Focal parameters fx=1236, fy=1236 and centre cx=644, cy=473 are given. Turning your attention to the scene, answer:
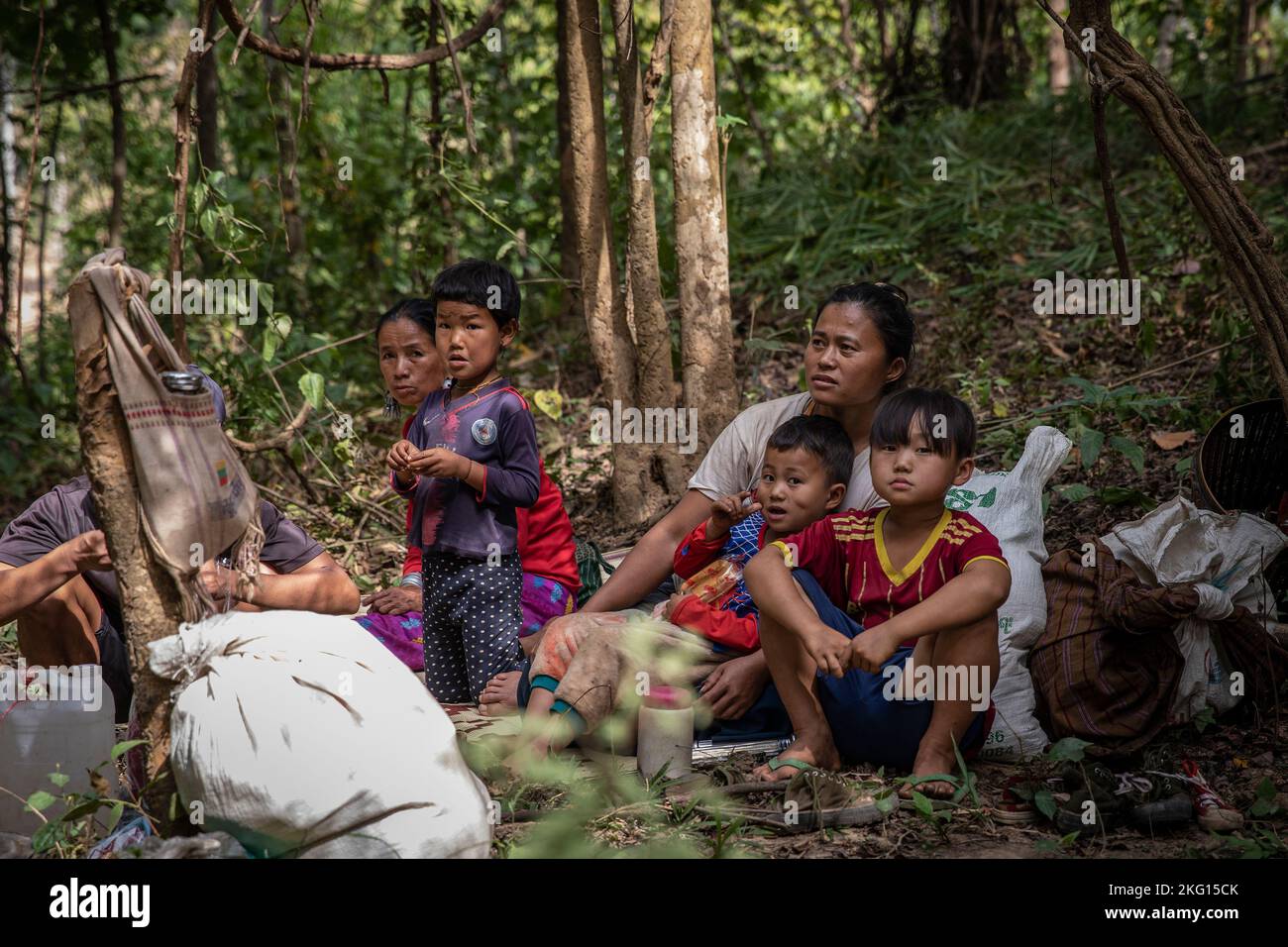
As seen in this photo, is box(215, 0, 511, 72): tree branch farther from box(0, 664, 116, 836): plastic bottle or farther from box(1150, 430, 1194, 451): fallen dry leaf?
box(1150, 430, 1194, 451): fallen dry leaf

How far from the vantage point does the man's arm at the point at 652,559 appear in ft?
11.4

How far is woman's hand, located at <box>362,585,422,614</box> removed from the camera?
382 centimetres

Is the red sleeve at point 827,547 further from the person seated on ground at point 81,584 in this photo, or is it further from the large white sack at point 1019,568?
the person seated on ground at point 81,584

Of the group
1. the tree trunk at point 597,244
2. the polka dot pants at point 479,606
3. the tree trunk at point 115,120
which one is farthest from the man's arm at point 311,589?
the tree trunk at point 115,120

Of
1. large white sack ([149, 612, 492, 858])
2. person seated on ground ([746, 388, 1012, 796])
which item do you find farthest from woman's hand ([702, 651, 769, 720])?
large white sack ([149, 612, 492, 858])

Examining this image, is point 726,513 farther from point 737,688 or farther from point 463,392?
point 463,392

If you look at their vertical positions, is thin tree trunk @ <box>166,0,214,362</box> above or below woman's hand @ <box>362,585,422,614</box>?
above

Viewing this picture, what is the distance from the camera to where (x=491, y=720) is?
10.9 feet

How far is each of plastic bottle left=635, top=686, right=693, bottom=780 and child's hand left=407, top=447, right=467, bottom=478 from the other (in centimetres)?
80

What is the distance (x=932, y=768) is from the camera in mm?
2809

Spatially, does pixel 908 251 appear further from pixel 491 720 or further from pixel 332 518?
pixel 491 720

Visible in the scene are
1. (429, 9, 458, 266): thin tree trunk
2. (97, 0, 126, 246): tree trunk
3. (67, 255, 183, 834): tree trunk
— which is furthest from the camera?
(97, 0, 126, 246): tree trunk

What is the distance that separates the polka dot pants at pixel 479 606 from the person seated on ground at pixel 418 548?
169 millimetres

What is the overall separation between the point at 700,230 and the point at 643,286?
0.93ft
